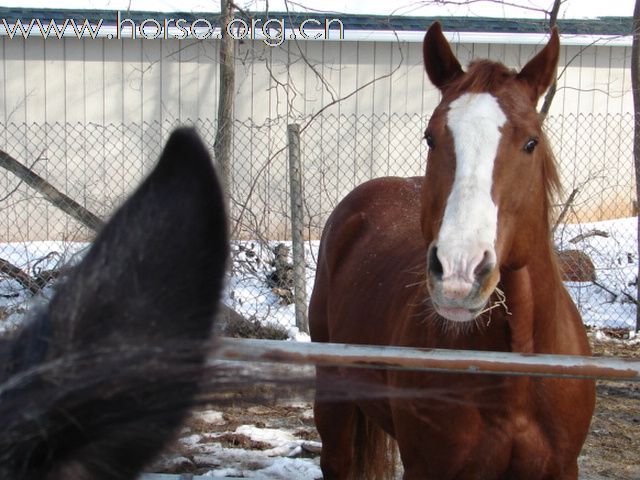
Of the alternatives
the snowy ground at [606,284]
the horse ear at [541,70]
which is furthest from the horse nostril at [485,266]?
the snowy ground at [606,284]

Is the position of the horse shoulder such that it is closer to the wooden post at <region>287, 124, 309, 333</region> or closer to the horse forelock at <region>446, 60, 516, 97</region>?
the horse forelock at <region>446, 60, 516, 97</region>

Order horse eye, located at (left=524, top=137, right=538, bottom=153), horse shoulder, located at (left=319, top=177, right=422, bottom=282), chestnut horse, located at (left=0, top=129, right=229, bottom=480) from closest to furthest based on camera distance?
chestnut horse, located at (left=0, top=129, right=229, bottom=480) < horse eye, located at (left=524, top=137, right=538, bottom=153) < horse shoulder, located at (left=319, top=177, right=422, bottom=282)

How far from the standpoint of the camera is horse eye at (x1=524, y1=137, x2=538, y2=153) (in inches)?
93.0

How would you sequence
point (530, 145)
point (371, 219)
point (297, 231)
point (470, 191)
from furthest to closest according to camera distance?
point (297, 231), point (371, 219), point (530, 145), point (470, 191)

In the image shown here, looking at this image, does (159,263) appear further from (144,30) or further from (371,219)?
(144,30)

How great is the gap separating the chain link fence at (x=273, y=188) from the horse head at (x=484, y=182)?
11.2 feet

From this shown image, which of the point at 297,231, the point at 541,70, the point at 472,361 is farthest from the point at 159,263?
the point at 297,231

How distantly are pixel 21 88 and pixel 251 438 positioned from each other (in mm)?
6032

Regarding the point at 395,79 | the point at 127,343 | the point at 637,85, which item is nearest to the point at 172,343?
the point at 127,343

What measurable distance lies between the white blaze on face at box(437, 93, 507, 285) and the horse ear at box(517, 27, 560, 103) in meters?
0.24

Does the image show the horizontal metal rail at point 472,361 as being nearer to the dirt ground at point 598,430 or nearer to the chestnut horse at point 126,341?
the chestnut horse at point 126,341

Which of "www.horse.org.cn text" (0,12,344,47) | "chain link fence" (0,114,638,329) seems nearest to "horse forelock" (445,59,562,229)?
"chain link fence" (0,114,638,329)

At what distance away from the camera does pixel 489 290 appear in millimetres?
2115

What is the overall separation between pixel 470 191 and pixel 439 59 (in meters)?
0.75
